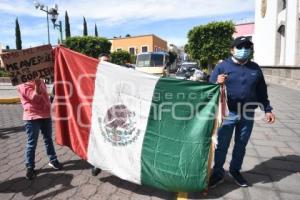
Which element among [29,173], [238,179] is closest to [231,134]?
[238,179]

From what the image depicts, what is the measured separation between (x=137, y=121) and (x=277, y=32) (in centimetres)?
2394

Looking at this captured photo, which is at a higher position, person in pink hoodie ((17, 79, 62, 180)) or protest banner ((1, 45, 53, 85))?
protest banner ((1, 45, 53, 85))

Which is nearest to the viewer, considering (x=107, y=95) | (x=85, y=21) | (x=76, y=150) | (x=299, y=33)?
(x=107, y=95)

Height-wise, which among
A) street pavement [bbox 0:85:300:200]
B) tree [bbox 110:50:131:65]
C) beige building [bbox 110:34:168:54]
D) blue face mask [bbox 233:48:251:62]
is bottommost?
street pavement [bbox 0:85:300:200]

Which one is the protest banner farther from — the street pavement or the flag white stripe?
the street pavement

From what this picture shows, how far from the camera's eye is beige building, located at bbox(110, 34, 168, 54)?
2481 inches

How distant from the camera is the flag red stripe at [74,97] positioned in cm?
396

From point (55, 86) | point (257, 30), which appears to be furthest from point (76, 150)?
point (257, 30)

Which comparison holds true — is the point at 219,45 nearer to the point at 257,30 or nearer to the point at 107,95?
the point at 257,30

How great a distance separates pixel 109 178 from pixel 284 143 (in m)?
3.64

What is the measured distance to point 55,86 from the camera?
415cm

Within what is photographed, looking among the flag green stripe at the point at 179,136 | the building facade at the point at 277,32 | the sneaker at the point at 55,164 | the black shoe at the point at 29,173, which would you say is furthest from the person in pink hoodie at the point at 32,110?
the building facade at the point at 277,32

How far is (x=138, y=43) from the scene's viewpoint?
64.0 metres

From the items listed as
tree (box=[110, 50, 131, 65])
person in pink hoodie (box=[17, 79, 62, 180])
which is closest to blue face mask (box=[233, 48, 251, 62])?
person in pink hoodie (box=[17, 79, 62, 180])
